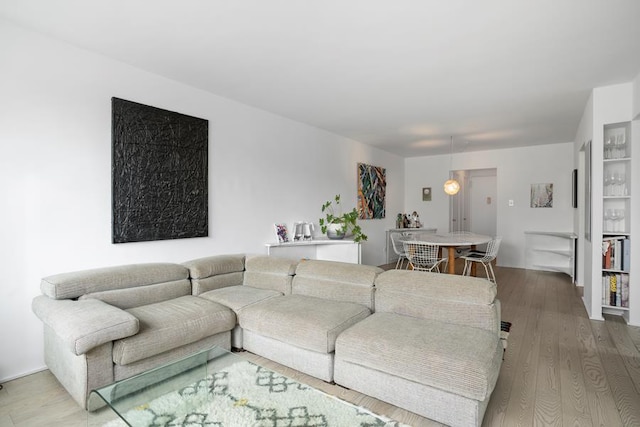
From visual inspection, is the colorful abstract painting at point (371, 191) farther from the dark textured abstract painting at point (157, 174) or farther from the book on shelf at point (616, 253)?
the book on shelf at point (616, 253)

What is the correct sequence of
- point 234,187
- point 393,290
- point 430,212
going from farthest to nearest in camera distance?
point 430,212, point 234,187, point 393,290

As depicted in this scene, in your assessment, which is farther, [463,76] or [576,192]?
[576,192]

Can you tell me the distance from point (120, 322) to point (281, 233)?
99.4 inches

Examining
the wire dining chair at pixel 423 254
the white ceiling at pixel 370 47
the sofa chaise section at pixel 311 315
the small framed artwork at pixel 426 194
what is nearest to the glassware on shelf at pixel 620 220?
the white ceiling at pixel 370 47

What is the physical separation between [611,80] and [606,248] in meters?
1.70

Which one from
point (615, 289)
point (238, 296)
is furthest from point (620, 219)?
point (238, 296)

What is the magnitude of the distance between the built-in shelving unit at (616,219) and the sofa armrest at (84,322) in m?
4.44

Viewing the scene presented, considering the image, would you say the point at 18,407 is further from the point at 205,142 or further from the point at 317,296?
the point at 205,142

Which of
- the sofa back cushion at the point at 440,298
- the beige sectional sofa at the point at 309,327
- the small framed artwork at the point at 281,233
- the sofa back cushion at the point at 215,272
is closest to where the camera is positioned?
the beige sectional sofa at the point at 309,327

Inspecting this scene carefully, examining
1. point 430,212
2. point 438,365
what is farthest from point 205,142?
point 430,212

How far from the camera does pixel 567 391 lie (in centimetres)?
214

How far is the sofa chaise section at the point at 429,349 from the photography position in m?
1.69

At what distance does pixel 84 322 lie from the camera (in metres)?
1.89

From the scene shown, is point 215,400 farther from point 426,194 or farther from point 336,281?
point 426,194
